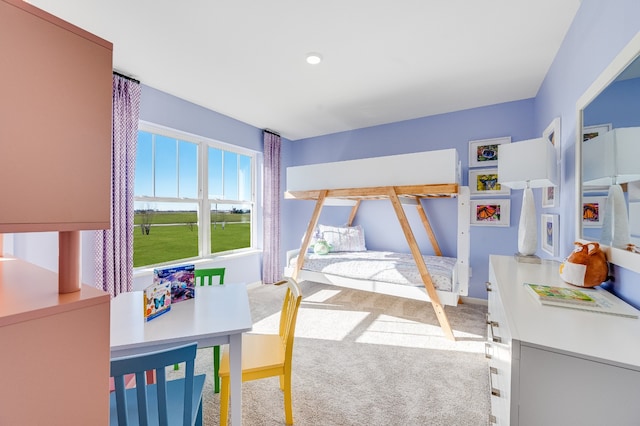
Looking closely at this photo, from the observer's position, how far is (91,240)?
253cm

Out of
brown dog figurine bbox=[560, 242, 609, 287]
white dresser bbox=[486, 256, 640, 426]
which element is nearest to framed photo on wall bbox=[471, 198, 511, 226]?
brown dog figurine bbox=[560, 242, 609, 287]

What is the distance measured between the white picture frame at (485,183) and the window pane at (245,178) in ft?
10.8

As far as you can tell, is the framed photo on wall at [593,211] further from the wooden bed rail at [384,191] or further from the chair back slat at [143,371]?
the chair back slat at [143,371]

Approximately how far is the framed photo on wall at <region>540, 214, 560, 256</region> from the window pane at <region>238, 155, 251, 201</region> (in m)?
3.84

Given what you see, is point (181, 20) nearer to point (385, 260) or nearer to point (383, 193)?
point (383, 193)

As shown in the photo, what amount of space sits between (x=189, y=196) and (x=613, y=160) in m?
3.93

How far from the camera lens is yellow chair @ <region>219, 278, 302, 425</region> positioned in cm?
141

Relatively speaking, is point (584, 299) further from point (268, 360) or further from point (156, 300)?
point (156, 300)

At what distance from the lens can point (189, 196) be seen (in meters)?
3.62

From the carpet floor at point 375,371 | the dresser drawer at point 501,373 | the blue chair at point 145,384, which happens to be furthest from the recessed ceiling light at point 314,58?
the carpet floor at point 375,371

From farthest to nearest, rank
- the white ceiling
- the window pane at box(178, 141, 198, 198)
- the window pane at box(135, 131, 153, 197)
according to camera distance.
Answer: the window pane at box(178, 141, 198, 198) < the window pane at box(135, 131, 153, 197) < the white ceiling

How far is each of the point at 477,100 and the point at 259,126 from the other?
10.2 ft

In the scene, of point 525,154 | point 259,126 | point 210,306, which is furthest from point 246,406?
point 259,126

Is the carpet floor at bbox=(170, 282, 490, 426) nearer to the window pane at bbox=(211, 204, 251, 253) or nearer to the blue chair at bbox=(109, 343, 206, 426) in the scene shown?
the blue chair at bbox=(109, 343, 206, 426)
